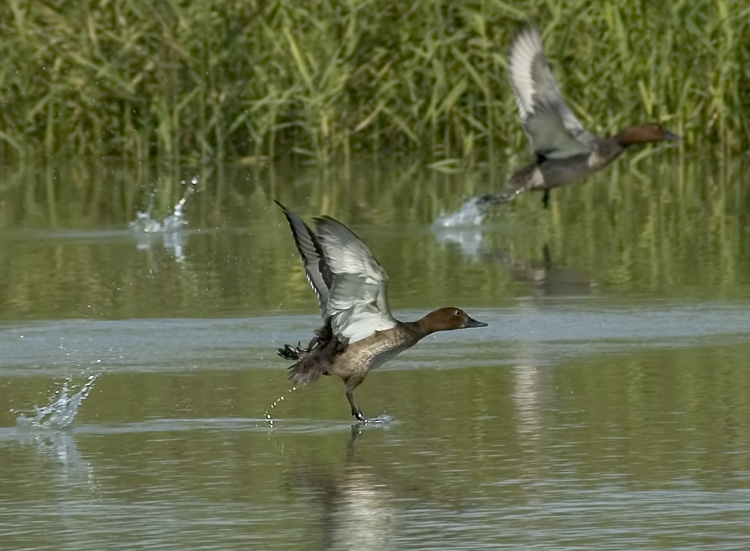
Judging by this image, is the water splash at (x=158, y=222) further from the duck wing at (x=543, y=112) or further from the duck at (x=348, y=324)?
the duck at (x=348, y=324)

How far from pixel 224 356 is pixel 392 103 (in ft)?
36.0

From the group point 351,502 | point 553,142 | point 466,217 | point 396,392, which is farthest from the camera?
point 466,217

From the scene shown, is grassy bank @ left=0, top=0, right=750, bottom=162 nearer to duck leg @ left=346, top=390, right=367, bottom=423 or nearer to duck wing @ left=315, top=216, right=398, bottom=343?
duck wing @ left=315, top=216, right=398, bottom=343

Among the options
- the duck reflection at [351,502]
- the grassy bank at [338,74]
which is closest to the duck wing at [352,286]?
the duck reflection at [351,502]

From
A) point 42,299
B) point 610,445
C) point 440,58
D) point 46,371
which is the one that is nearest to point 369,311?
point 610,445

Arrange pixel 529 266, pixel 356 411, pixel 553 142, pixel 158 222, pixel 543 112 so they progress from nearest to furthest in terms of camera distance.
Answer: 1. pixel 356 411
2. pixel 529 266
3. pixel 543 112
4. pixel 553 142
5. pixel 158 222

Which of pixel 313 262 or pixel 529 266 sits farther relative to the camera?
pixel 529 266

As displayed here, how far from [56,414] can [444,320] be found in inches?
57.0

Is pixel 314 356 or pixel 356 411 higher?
pixel 314 356

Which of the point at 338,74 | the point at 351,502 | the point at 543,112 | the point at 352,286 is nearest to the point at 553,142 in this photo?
the point at 543,112

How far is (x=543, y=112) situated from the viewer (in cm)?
1457

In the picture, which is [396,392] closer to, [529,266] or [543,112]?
[529,266]

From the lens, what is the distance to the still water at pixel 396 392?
6.00 m

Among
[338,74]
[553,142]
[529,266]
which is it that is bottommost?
[529,266]
